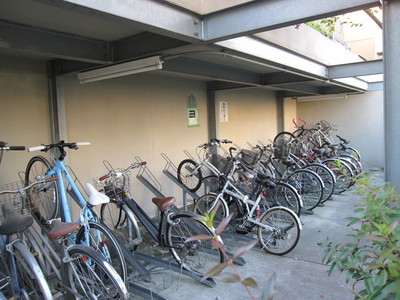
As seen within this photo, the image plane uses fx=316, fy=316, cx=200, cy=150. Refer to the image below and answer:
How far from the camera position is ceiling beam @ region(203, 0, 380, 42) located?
213 centimetres

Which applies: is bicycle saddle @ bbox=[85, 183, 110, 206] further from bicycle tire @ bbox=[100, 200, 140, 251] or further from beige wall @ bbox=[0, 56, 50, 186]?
beige wall @ bbox=[0, 56, 50, 186]

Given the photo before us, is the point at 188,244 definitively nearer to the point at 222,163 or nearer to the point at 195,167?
the point at 195,167

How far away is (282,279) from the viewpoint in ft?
9.77

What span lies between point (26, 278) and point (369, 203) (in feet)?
7.64

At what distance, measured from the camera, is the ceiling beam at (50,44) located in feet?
8.53

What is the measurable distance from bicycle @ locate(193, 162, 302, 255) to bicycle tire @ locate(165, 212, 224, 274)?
0.88 feet

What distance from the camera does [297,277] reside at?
9.89 ft

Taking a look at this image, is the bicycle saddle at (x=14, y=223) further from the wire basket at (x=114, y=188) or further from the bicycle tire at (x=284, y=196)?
the bicycle tire at (x=284, y=196)

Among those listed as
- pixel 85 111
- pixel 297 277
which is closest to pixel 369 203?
pixel 297 277

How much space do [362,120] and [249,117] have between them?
383 cm

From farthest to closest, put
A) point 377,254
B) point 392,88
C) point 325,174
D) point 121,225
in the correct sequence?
point 325,174 < point 121,225 < point 392,88 < point 377,254

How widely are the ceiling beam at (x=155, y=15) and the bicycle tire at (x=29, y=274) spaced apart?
5.30 ft

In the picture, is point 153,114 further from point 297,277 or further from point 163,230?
point 297,277

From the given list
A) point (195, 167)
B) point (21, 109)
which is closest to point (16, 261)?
point (21, 109)
